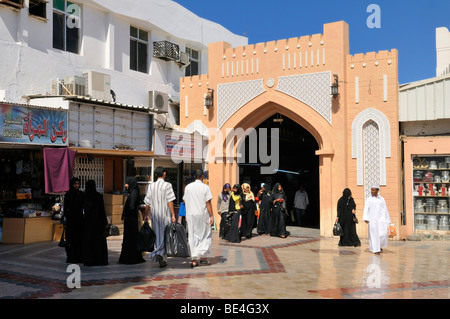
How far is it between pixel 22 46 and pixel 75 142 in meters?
2.77

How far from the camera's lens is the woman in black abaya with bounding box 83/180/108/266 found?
746cm

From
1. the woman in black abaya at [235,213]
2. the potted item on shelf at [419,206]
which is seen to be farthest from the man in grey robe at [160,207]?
the potted item on shelf at [419,206]

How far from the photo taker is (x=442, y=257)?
8.92 m

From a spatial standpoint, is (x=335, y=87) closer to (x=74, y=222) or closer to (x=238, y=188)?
(x=238, y=188)

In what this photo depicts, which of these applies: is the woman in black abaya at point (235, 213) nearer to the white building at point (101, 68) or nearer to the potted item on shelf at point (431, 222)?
the white building at point (101, 68)

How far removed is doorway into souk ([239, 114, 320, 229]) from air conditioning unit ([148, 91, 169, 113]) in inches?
126

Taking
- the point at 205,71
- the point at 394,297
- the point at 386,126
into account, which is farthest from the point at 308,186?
the point at 394,297

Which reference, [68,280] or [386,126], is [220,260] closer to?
[68,280]

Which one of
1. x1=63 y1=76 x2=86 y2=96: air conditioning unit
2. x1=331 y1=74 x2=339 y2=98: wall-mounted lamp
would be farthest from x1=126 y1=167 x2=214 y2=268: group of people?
x1=331 y1=74 x2=339 y2=98: wall-mounted lamp

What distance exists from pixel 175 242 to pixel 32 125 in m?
4.48

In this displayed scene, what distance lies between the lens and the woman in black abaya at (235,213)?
10781mm

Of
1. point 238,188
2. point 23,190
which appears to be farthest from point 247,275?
point 23,190

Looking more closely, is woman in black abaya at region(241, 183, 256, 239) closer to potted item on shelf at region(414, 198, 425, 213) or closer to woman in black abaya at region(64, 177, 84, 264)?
potted item on shelf at region(414, 198, 425, 213)

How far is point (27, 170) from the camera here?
1070cm
